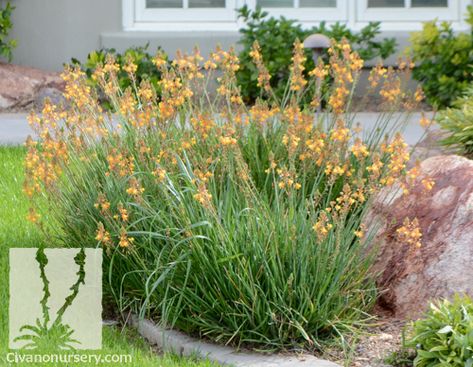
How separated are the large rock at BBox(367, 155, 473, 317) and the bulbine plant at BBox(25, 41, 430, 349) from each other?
105mm

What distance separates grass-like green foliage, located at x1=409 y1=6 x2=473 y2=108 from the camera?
37.6 ft

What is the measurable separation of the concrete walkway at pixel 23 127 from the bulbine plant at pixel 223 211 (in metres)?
3.35

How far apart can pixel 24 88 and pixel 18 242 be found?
17.6 ft

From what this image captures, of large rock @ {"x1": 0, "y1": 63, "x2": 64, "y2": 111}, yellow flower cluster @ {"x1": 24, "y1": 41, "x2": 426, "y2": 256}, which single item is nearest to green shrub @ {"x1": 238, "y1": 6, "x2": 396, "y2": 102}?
large rock @ {"x1": 0, "y1": 63, "x2": 64, "y2": 111}

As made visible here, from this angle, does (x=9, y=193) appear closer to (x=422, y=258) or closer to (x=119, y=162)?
(x=119, y=162)

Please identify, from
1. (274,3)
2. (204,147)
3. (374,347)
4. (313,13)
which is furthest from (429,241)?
(274,3)

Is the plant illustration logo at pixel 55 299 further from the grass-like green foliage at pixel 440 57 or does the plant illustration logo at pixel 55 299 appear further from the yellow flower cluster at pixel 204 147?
the grass-like green foliage at pixel 440 57

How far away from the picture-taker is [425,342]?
460cm

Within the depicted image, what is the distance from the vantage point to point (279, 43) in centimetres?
1162

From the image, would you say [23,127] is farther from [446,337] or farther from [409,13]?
[446,337]

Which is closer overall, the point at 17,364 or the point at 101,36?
the point at 17,364

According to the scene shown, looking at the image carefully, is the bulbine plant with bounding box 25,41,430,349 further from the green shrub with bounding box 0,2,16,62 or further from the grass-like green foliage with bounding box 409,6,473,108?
the green shrub with bounding box 0,2,16,62

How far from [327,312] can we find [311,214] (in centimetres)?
45

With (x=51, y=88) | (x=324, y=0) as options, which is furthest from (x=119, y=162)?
(x=324, y=0)
